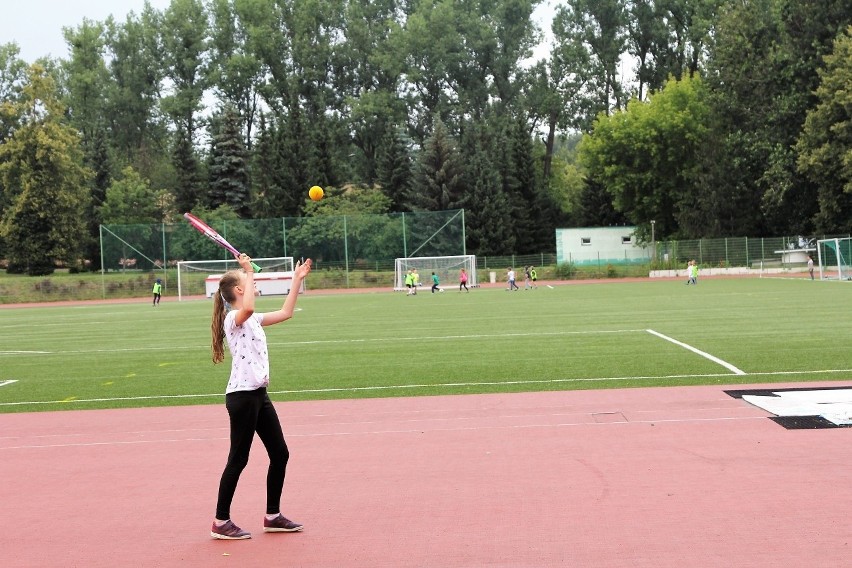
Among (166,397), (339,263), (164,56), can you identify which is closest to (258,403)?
(166,397)

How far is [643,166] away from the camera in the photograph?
86.3 metres

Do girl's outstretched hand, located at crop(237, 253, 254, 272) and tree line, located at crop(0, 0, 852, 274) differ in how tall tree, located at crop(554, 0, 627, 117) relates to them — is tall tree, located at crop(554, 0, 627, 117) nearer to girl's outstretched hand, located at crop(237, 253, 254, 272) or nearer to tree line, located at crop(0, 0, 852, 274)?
tree line, located at crop(0, 0, 852, 274)

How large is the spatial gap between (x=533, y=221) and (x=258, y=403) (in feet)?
275

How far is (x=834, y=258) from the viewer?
6488 centimetres

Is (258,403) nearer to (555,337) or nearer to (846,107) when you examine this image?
(555,337)

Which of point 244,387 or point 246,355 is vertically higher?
point 246,355

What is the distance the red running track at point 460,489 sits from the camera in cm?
658

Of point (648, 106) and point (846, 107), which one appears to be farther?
point (648, 106)

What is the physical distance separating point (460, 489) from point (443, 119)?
301 ft

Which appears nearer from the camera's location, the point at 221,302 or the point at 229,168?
the point at 221,302

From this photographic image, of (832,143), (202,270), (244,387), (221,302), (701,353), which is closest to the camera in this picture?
(244,387)

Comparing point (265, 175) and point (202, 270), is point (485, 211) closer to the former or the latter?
point (265, 175)

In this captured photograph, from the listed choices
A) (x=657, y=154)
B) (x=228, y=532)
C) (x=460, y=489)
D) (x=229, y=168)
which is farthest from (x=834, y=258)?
(x=228, y=532)

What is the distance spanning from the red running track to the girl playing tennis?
0.18 m
